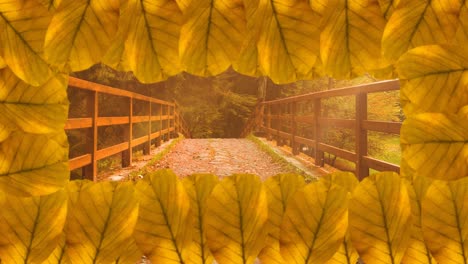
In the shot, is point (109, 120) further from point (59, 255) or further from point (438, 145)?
point (438, 145)

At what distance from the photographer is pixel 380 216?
0.66 meters

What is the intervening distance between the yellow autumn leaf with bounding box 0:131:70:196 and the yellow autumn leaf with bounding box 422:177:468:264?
647mm

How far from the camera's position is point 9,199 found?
0.62m

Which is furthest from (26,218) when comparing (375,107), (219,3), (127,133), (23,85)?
(375,107)

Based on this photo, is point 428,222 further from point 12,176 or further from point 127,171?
point 127,171

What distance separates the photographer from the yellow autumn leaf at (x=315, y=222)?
655mm

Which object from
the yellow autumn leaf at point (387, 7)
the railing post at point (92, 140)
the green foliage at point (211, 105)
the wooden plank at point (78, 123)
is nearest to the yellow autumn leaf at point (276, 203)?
the yellow autumn leaf at point (387, 7)

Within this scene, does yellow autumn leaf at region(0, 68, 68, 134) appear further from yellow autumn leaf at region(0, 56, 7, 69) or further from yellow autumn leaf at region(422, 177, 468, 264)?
yellow autumn leaf at region(422, 177, 468, 264)

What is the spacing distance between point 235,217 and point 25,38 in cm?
47

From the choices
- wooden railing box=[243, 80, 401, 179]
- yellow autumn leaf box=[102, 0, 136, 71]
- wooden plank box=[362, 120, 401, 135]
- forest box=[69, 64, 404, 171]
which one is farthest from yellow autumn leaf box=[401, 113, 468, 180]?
forest box=[69, 64, 404, 171]

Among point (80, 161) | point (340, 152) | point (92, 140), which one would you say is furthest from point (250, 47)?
point (340, 152)

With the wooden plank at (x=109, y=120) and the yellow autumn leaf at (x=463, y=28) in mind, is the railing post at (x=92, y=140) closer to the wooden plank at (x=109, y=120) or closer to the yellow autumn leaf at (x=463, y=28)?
the wooden plank at (x=109, y=120)

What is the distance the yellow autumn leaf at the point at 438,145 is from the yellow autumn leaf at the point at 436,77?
0.03 meters

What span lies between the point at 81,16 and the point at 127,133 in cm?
551
